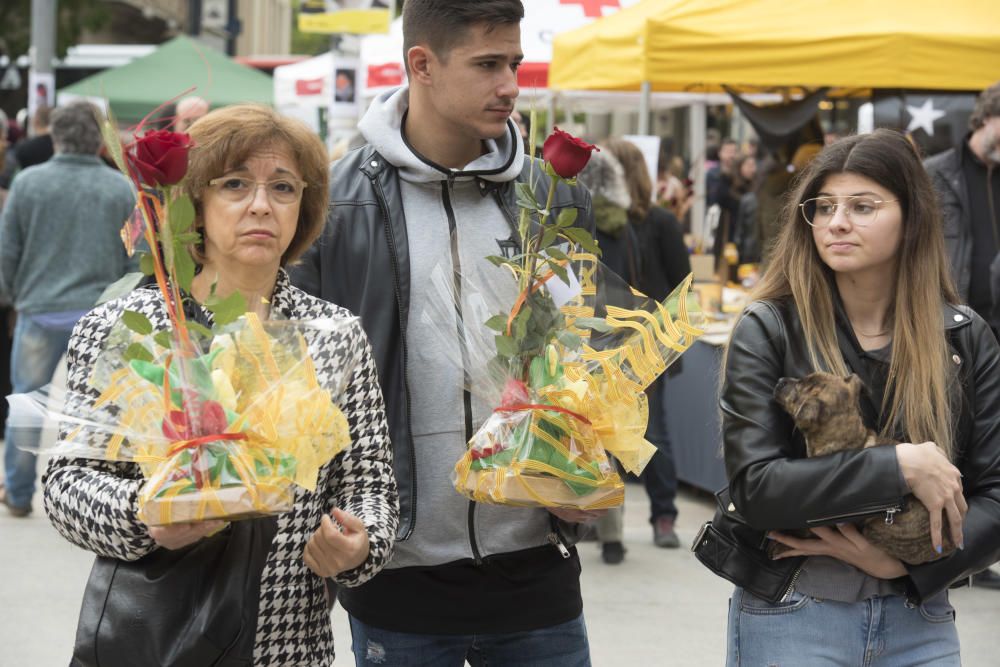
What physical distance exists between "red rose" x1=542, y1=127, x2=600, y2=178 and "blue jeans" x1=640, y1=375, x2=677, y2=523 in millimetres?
4754

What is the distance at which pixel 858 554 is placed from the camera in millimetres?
2654

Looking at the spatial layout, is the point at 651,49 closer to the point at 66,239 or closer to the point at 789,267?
the point at 66,239

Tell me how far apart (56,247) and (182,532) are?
19.2 feet

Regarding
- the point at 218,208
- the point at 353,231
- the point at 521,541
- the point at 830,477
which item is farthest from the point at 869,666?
the point at 218,208

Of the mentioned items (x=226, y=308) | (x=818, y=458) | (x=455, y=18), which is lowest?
(x=818, y=458)

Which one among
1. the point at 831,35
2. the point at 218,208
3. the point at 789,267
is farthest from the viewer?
the point at 831,35

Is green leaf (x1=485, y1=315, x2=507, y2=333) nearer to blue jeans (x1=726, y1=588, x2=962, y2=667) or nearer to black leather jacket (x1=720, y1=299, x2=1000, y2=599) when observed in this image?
black leather jacket (x1=720, y1=299, x2=1000, y2=599)

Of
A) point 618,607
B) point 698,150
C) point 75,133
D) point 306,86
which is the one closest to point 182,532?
point 618,607

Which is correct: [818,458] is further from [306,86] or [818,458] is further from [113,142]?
[306,86]

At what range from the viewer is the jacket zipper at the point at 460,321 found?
259cm

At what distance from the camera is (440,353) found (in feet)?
8.98

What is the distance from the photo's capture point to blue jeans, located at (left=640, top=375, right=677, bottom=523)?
24.1ft

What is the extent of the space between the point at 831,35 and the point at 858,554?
242 inches

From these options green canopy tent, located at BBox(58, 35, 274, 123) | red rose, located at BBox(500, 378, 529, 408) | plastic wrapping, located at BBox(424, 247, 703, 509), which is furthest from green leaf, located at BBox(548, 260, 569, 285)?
green canopy tent, located at BBox(58, 35, 274, 123)
